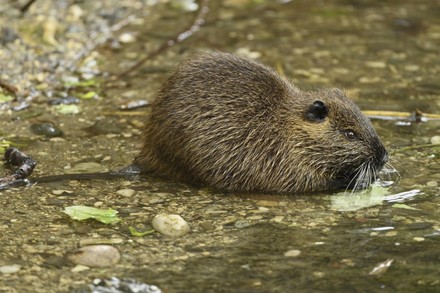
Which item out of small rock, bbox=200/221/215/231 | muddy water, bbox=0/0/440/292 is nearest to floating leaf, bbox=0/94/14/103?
muddy water, bbox=0/0/440/292

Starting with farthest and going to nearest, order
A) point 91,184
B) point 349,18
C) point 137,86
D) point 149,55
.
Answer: point 349,18 < point 149,55 < point 137,86 < point 91,184

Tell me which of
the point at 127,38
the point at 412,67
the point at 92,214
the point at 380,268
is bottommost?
the point at 380,268

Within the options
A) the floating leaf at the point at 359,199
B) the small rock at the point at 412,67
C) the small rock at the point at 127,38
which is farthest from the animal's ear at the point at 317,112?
the small rock at the point at 127,38

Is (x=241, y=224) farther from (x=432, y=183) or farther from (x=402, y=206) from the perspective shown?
(x=432, y=183)

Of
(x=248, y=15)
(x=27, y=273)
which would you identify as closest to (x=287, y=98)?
(x=27, y=273)

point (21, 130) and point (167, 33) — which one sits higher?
point (167, 33)

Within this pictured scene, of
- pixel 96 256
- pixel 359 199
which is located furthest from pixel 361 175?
pixel 96 256

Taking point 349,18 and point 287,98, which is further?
point 349,18

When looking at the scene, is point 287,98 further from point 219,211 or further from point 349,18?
point 349,18
